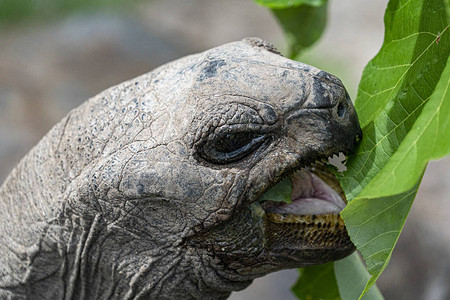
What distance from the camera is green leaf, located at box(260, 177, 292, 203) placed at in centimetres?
205

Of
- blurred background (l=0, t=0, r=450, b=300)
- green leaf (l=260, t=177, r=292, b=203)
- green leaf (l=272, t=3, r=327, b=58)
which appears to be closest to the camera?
green leaf (l=260, t=177, r=292, b=203)

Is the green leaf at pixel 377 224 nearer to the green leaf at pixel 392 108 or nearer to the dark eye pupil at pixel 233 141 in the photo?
the green leaf at pixel 392 108

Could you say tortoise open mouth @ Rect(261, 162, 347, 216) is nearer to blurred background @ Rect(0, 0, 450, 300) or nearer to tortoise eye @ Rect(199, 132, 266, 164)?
tortoise eye @ Rect(199, 132, 266, 164)

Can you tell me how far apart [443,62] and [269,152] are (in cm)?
55

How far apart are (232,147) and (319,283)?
120 cm

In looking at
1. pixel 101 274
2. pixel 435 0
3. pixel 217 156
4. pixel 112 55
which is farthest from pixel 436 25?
pixel 112 55

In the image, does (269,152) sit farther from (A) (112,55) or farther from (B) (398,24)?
(A) (112,55)

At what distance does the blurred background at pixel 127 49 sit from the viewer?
544 centimetres

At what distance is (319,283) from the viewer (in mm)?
2920

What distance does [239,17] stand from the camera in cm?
1202

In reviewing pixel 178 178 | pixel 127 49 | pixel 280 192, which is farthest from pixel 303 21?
pixel 127 49

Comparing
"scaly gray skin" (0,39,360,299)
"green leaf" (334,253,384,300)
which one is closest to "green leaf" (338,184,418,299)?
"scaly gray skin" (0,39,360,299)

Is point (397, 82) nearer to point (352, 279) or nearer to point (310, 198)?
point (310, 198)

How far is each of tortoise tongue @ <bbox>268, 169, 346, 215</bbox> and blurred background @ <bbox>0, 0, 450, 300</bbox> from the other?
3061mm
